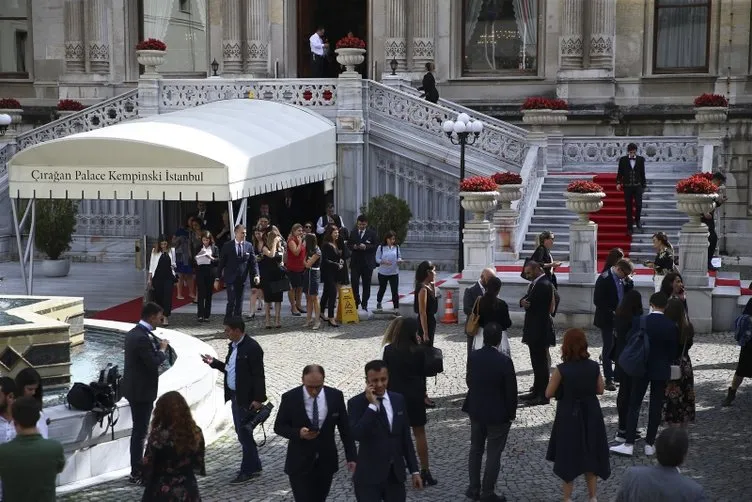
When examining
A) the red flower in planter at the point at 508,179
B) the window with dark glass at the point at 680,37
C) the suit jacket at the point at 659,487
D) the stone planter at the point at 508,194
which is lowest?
the suit jacket at the point at 659,487

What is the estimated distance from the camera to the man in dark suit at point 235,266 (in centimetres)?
1981

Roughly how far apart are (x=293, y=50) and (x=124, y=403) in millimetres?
20654

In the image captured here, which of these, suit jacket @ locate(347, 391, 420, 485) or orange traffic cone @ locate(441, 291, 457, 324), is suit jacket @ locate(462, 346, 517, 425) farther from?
orange traffic cone @ locate(441, 291, 457, 324)

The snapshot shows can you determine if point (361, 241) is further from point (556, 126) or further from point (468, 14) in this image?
point (468, 14)

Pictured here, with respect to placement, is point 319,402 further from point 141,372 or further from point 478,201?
point 478,201

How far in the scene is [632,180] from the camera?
77.4ft

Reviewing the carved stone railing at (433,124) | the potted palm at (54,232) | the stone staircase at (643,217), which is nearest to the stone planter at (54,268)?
the potted palm at (54,232)

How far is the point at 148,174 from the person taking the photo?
20359 millimetres

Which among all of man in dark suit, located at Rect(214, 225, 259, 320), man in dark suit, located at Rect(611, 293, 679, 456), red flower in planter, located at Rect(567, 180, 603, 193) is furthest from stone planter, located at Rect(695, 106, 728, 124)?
man in dark suit, located at Rect(611, 293, 679, 456)

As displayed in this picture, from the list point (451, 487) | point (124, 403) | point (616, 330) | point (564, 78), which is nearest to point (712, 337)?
point (616, 330)

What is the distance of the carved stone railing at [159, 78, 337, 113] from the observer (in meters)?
26.8

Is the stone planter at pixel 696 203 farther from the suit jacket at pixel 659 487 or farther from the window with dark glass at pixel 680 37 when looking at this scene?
the suit jacket at pixel 659 487

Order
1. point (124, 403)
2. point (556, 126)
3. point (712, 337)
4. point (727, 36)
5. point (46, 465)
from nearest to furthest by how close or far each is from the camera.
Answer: point (46, 465), point (124, 403), point (712, 337), point (556, 126), point (727, 36)

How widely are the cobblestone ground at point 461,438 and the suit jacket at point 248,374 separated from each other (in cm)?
84
